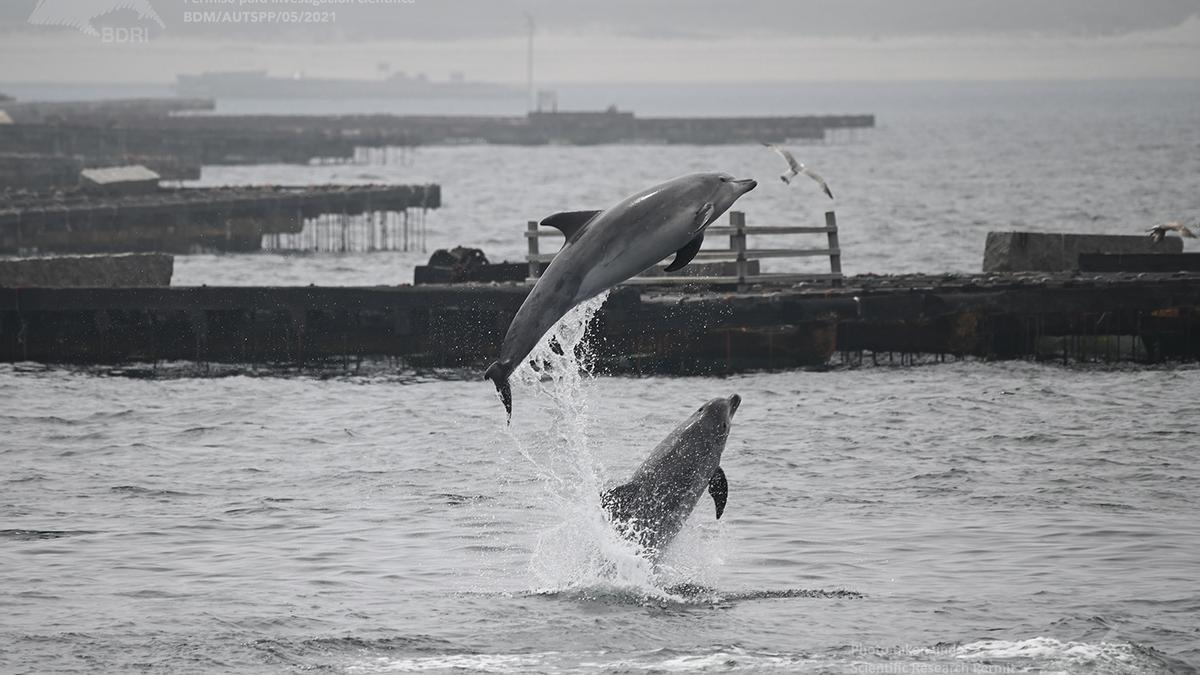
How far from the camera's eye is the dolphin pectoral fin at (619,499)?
15.9 meters

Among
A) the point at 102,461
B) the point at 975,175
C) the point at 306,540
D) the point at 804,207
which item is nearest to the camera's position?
the point at 306,540

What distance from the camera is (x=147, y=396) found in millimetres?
31219

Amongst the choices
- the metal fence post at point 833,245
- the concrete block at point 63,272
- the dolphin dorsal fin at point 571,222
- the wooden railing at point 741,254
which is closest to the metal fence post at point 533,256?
the wooden railing at point 741,254

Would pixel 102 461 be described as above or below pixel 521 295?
below

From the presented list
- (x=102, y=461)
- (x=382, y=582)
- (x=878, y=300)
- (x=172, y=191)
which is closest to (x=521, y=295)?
(x=878, y=300)

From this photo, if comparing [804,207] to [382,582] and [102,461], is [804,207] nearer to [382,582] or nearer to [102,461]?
[102,461]

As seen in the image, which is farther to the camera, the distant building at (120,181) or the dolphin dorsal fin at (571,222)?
the distant building at (120,181)

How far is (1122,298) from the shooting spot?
32125 mm

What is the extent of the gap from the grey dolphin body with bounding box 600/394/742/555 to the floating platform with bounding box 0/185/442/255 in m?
47.3

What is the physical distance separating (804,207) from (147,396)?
245 ft

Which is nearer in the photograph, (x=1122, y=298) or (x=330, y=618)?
(x=330, y=618)

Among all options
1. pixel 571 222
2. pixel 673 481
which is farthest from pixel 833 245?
pixel 571 222

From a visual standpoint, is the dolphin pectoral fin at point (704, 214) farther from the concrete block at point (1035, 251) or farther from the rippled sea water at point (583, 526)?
the concrete block at point (1035, 251)

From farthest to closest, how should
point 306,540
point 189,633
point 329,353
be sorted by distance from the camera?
1. point 329,353
2. point 306,540
3. point 189,633
